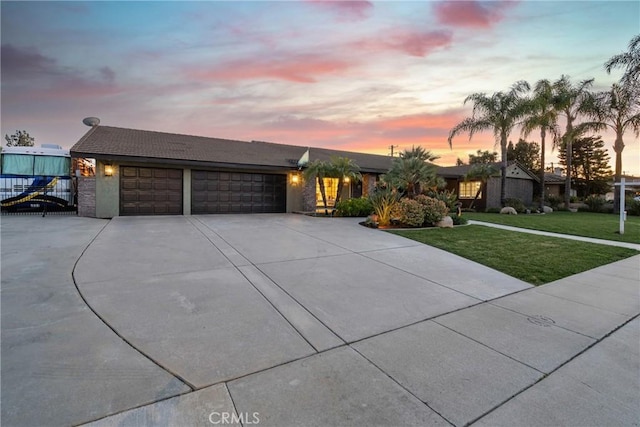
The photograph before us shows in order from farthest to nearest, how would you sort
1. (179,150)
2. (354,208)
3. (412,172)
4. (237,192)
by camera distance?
(237,192) → (354,208) → (179,150) → (412,172)

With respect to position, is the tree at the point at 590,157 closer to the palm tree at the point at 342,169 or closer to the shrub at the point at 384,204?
the palm tree at the point at 342,169

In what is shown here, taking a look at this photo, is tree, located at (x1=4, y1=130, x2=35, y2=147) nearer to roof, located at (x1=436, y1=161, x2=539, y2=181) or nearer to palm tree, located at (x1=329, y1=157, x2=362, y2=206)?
palm tree, located at (x1=329, y1=157, x2=362, y2=206)

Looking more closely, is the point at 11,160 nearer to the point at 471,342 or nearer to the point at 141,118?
the point at 141,118

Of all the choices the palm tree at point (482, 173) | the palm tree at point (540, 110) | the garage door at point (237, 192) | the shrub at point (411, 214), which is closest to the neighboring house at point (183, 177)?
the garage door at point (237, 192)

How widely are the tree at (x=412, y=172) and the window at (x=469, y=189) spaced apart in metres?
10.3

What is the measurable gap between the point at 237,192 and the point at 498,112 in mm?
16315

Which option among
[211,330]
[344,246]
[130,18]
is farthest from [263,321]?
[130,18]

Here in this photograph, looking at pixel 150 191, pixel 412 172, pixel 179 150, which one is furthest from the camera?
pixel 179 150

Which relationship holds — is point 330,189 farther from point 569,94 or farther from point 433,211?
point 569,94

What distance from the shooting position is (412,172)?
12117 mm

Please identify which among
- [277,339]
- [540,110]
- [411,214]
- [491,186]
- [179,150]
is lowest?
[277,339]

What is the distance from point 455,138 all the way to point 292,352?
20.2m

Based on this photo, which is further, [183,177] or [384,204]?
[183,177]

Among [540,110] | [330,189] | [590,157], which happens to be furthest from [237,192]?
[590,157]
